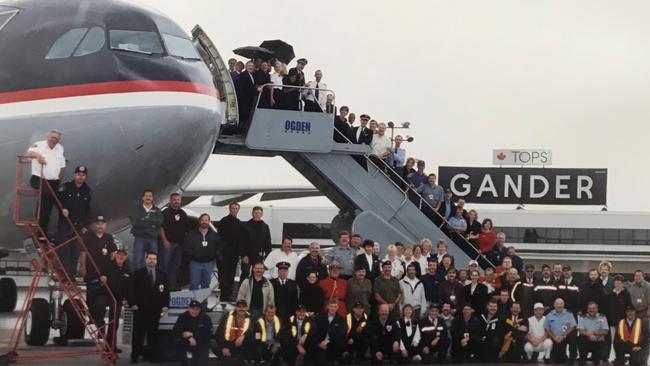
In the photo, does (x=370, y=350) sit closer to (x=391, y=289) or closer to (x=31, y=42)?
(x=391, y=289)

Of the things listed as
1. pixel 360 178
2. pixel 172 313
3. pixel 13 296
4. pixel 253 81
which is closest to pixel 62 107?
pixel 172 313

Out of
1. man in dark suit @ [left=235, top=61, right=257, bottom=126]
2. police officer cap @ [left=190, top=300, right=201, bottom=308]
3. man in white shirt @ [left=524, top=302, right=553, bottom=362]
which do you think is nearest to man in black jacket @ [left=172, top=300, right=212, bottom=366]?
Result: police officer cap @ [left=190, top=300, right=201, bottom=308]

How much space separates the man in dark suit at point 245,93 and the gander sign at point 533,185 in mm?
35341

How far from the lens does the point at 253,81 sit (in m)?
22.8

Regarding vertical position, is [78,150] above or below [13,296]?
above

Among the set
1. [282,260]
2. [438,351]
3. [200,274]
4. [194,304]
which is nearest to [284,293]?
[282,260]

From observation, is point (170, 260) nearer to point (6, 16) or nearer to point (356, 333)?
point (356, 333)

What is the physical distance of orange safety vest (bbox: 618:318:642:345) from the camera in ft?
66.5

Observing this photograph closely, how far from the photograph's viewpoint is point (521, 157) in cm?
6334

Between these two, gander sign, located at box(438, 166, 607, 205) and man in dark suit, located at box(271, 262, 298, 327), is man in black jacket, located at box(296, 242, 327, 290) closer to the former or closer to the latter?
man in dark suit, located at box(271, 262, 298, 327)

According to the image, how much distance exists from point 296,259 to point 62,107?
174 inches

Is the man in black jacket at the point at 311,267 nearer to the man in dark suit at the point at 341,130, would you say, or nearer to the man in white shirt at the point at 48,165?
the man in white shirt at the point at 48,165

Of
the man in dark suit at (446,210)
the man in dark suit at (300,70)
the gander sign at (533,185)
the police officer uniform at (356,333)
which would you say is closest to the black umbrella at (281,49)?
the man in dark suit at (300,70)

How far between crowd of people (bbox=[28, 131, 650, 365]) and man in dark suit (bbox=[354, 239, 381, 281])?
0.8 inches
